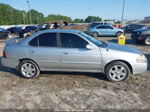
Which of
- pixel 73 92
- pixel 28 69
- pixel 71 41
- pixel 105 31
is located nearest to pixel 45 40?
pixel 71 41

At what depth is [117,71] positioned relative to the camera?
4574 millimetres

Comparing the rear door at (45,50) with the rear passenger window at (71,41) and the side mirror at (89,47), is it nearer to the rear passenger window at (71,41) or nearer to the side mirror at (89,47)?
the rear passenger window at (71,41)

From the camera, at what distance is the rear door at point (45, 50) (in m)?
4.69

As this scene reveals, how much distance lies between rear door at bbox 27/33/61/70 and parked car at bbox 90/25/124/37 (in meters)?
13.7

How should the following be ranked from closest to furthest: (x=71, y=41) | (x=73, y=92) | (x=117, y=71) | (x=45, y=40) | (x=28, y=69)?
(x=73, y=92), (x=117, y=71), (x=71, y=41), (x=45, y=40), (x=28, y=69)

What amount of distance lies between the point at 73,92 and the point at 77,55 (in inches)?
44.3

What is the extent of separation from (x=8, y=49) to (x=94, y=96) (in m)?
3.15

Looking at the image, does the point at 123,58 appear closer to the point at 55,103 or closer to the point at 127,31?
the point at 55,103

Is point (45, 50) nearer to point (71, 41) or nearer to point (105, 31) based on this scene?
point (71, 41)

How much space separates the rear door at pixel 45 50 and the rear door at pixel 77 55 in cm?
22

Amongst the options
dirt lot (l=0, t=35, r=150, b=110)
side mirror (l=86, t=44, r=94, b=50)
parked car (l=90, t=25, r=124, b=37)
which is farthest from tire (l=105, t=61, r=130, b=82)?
parked car (l=90, t=25, r=124, b=37)

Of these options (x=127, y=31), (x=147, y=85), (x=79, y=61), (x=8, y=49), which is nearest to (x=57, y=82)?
(x=79, y=61)

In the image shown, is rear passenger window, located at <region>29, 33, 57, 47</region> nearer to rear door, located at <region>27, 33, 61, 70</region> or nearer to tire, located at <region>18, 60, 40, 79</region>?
rear door, located at <region>27, 33, 61, 70</region>

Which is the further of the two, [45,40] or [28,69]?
[28,69]
